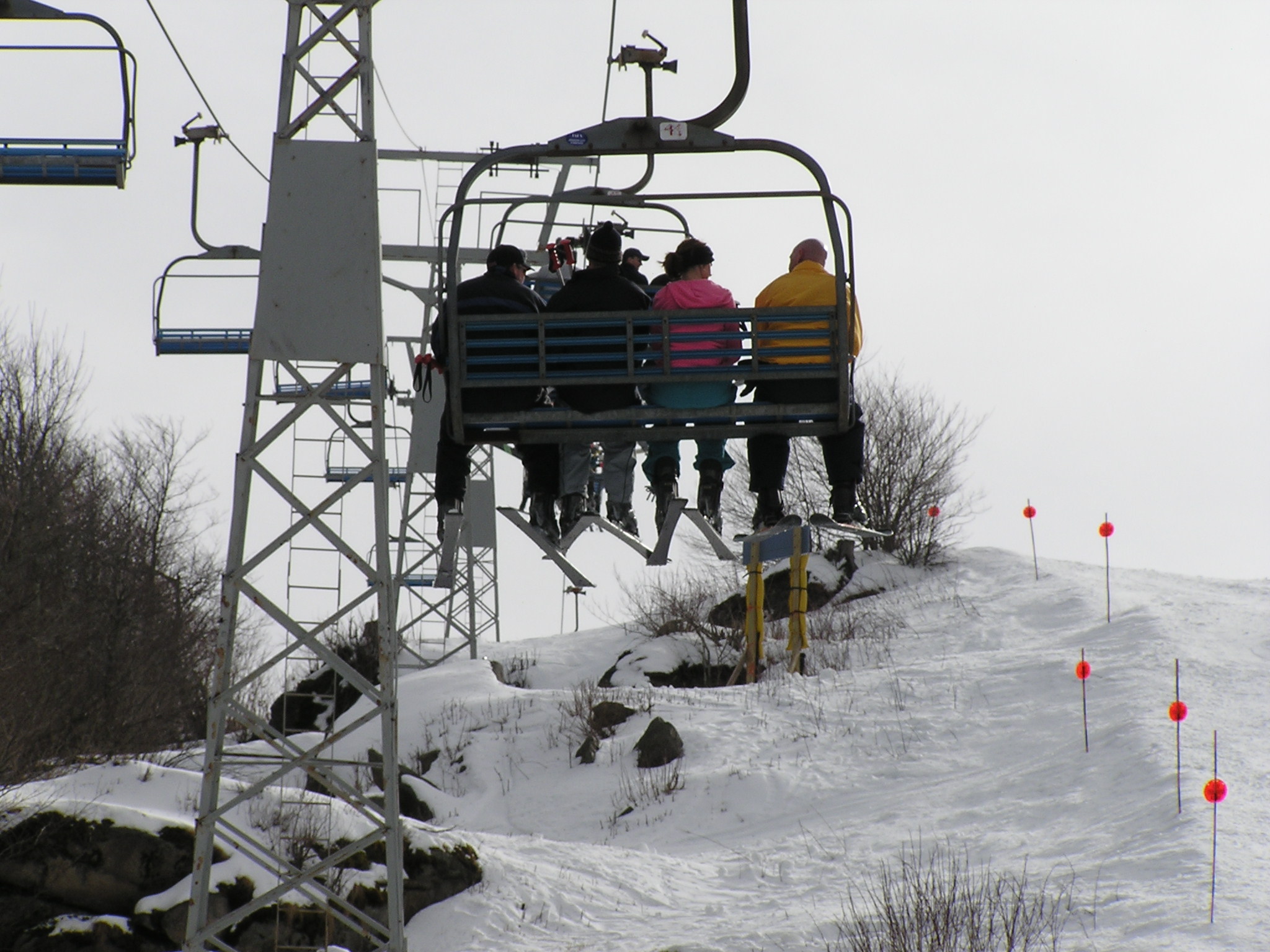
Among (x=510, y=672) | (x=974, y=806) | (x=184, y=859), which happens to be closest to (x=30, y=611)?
(x=510, y=672)

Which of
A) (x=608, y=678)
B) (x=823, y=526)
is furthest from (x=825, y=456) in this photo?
(x=608, y=678)

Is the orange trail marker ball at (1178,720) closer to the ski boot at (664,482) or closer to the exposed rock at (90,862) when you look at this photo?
the ski boot at (664,482)

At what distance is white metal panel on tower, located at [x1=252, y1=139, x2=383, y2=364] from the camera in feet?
26.4

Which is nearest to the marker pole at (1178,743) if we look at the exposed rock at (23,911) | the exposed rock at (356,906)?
the exposed rock at (356,906)

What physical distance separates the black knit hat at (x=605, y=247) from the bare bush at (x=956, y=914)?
5111 mm

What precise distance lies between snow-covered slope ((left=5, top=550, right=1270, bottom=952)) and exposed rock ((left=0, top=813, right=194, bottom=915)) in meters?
0.28

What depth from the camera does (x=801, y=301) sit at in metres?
7.11

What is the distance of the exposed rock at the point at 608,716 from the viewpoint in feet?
59.0

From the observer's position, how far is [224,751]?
823cm

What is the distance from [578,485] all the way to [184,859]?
5.69m

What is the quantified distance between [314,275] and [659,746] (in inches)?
386

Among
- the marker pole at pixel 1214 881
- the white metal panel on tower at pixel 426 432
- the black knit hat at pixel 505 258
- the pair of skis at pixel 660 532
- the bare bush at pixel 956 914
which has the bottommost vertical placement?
the bare bush at pixel 956 914

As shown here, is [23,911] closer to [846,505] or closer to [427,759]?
[427,759]

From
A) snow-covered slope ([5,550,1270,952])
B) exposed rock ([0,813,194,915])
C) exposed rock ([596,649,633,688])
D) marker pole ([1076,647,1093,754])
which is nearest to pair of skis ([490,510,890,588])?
snow-covered slope ([5,550,1270,952])
